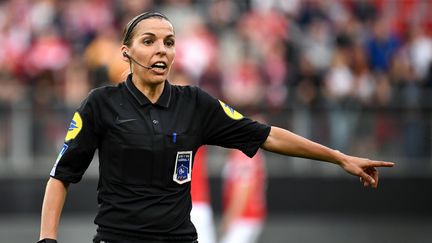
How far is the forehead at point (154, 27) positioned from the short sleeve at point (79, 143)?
0.43 m

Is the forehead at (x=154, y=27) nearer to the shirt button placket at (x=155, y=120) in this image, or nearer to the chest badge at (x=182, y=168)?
the shirt button placket at (x=155, y=120)

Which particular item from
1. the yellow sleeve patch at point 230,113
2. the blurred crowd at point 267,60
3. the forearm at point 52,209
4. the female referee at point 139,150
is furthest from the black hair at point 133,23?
the blurred crowd at point 267,60

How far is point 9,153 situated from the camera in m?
13.8

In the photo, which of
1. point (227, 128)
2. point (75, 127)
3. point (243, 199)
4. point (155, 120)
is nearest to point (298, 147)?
point (227, 128)

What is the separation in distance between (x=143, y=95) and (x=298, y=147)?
0.92m

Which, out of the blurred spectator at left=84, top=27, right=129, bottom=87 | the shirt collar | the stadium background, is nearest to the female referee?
the shirt collar

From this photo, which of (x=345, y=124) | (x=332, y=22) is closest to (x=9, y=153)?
(x=345, y=124)

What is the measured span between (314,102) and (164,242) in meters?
8.86

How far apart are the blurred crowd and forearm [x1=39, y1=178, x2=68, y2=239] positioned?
7.55 metres

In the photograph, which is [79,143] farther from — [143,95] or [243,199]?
[243,199]

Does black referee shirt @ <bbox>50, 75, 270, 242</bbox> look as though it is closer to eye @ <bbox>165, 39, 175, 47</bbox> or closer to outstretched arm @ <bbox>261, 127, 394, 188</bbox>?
eye @ <bbox>165, 39, 175, 47</bbox>

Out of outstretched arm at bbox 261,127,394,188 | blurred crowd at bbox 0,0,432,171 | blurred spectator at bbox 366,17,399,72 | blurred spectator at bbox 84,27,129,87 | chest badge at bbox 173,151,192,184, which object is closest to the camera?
chest badge at bbox 173,151,192,184

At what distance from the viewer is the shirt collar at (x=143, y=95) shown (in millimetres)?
5523

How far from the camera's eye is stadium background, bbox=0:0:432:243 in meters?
13.7
